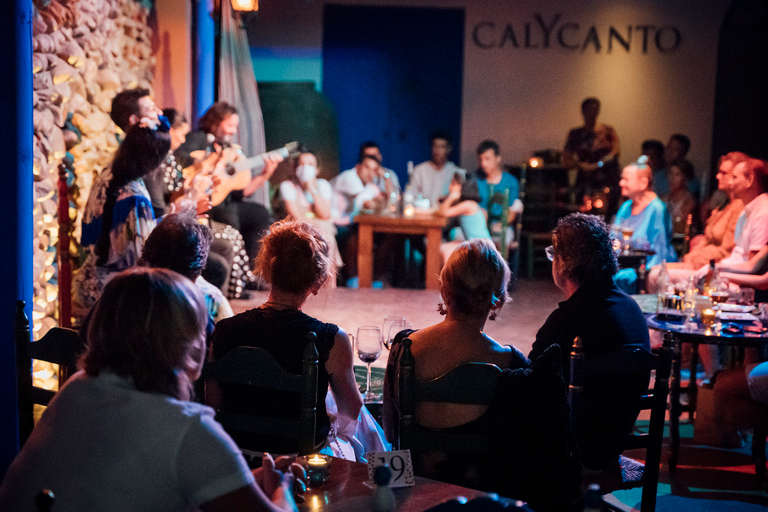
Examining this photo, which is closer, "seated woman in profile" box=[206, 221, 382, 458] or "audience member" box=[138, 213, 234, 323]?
"seated woman in profile" box=[206, 221, 382, 458]

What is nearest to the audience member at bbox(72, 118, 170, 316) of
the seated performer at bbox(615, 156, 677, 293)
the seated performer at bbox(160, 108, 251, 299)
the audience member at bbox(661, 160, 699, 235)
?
the seated performer at bbox(160, 108, 251, 299)

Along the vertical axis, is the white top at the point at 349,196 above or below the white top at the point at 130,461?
above

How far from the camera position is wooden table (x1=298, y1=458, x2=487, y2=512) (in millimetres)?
1311

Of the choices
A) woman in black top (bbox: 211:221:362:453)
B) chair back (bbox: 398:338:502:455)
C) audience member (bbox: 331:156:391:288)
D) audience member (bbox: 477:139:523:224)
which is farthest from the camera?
audience member (bbox: 477:139:523:224)

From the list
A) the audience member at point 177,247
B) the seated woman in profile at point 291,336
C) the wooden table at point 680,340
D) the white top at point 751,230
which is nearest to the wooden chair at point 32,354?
the seated woman in profile at point 291,336

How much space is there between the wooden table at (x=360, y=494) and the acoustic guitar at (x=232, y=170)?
4.04 meters

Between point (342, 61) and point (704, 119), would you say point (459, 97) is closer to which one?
point (342, 61)

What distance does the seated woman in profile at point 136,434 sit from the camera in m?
1.05

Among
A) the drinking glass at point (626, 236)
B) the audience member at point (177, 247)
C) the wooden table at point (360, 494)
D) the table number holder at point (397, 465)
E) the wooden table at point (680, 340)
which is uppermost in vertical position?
the audience member at point (177, 247)

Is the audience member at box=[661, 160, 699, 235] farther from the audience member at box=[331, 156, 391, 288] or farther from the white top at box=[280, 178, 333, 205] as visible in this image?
the white top at box=[280, 178, 333, 205]

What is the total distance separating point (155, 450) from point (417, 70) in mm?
7962

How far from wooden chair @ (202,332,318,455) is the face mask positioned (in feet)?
15.1

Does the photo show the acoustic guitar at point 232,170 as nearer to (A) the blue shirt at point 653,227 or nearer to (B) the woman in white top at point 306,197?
(B) the woman in white top at point 306,197

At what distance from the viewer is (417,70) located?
338 inches
